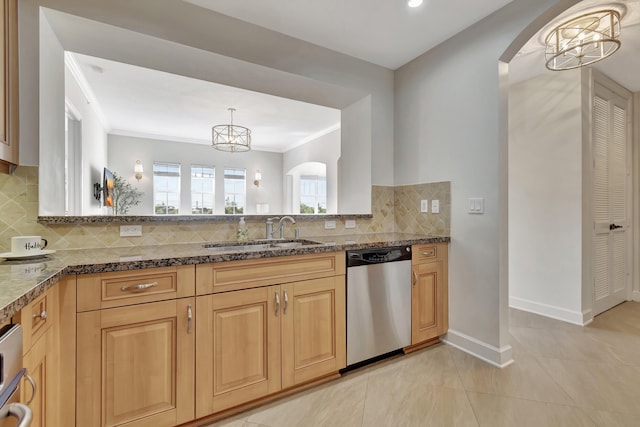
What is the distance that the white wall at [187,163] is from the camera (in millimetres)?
6129

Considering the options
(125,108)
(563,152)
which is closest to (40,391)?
(563,152)

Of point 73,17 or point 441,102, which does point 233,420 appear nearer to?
point 73,17

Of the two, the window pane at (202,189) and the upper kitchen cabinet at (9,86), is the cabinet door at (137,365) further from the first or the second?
the window pane at (202,189)

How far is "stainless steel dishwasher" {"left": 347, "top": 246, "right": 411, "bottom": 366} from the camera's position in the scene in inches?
77.5

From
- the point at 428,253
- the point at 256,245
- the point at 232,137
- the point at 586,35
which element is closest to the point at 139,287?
the point at 256,245

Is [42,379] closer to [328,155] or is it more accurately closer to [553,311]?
[553,311]

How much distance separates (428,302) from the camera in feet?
7.66

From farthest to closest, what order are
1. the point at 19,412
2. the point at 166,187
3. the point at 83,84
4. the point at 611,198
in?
the point at 166,187 → the point at 83,84 → the point at 611,198 → the point at 19,412

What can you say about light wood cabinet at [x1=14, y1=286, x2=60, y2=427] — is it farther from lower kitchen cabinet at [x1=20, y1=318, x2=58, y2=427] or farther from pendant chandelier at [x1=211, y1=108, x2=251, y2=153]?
pendant chandelier at [x1=211, y1=108, x2=251, y2=153]

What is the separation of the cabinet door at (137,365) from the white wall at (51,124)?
35.1 inches

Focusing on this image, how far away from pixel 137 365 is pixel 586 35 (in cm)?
368

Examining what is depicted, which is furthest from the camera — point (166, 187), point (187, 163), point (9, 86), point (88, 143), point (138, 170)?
point (187, 163)

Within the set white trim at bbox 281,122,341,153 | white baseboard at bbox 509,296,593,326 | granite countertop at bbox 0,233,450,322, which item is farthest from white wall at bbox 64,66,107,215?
white baseboard at bbox 509,296,593,326

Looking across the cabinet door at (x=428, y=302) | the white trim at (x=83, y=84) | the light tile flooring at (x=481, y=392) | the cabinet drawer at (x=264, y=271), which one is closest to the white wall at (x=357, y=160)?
the cabinet door at (x=428, y=302)
